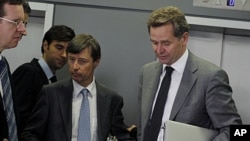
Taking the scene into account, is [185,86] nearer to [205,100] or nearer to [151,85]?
[205,100]

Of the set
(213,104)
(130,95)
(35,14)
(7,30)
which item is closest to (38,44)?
(35,14)

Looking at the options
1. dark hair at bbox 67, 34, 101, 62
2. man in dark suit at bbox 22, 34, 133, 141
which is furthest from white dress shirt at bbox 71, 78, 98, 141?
dark hair at bbox 67, 34, 101, 62

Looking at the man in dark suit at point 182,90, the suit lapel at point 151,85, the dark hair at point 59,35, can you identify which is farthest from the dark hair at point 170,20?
the dark hair at point 59,35

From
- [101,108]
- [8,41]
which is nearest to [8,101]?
[8,41]

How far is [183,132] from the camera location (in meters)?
1.87

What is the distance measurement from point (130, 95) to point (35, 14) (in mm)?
997

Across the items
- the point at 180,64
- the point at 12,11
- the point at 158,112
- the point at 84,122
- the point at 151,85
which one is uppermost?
the point at 12,11

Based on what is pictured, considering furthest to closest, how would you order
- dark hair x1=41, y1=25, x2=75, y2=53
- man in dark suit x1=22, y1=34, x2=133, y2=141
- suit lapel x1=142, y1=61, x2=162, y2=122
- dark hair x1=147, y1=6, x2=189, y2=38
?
dark hair x1=41, y1=25, x2=75, y2=53 → man in dark suit x1=22, y1=34, x2=133, y2=141 → suit lapel x1=142, y1=61, x2=162, y2=122 → dark hair x1=147, y1=6, x2=189, y2=38

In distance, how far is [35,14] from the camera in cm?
351

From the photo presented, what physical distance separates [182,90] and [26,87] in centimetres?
91

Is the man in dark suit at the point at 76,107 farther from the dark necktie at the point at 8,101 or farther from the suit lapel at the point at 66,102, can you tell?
the dark necktie at the point at 8,101

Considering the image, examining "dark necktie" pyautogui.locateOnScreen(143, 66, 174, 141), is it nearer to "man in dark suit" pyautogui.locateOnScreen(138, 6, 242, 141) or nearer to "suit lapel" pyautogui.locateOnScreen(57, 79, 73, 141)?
"man in dark suit" pyautogui.locateOnScreen(138, 6, 242, 141)

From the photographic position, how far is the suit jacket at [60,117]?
7.63 ft

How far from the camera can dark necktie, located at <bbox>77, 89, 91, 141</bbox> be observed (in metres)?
2.36
